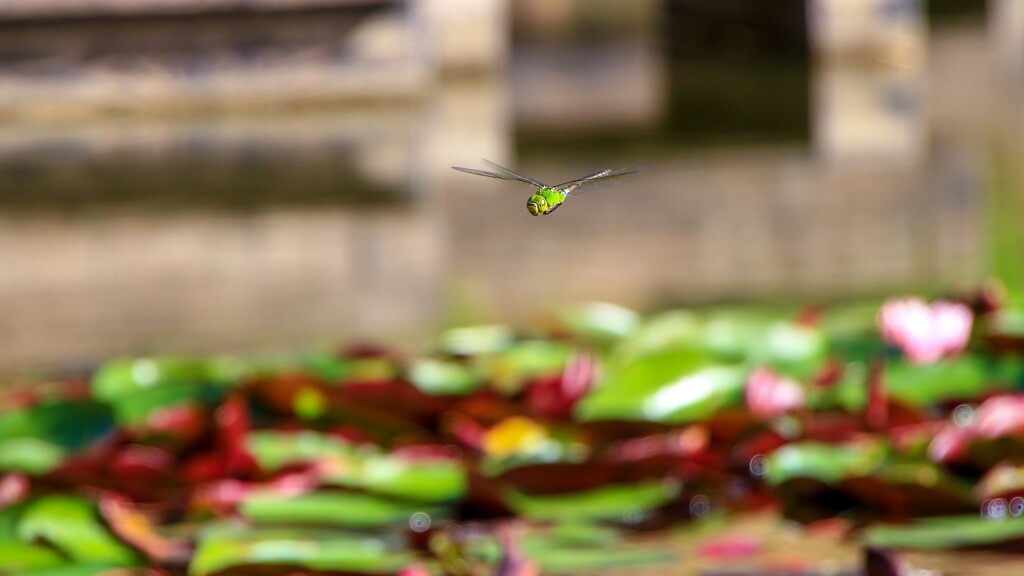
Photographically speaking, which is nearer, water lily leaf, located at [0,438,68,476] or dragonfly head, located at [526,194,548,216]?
dragonfly head, located at [526,194,548,216]

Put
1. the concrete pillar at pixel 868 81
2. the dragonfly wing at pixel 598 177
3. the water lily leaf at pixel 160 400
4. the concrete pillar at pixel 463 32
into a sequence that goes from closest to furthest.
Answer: the dragonfly wing at pixel 598 177 → the water lily leaf at pixel 160 400 → the concrete pillar at pixel 868 81 → the concrete pillar at pixel 463 32

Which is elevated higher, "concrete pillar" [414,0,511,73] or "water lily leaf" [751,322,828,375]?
"concrete pillar" [414,0,511,73]

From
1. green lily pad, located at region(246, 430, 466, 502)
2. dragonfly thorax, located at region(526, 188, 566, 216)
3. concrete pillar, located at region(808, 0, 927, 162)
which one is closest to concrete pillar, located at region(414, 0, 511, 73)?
concrete pillar, located at region(808, 0, 927, 162)

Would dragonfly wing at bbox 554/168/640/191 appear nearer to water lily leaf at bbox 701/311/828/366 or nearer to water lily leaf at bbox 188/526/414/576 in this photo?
water lily leaf at bbox 188/526/414/576

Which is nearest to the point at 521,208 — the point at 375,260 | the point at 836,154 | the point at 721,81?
the point at 375,260

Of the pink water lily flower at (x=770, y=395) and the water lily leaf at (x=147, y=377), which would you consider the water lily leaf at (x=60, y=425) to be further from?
the pink water lily flower at (x=770, y=395)

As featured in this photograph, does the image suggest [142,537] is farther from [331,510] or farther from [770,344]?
[770,344]

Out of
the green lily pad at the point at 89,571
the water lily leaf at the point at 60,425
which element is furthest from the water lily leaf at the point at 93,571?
the water lily leaf at the point at 60,425
